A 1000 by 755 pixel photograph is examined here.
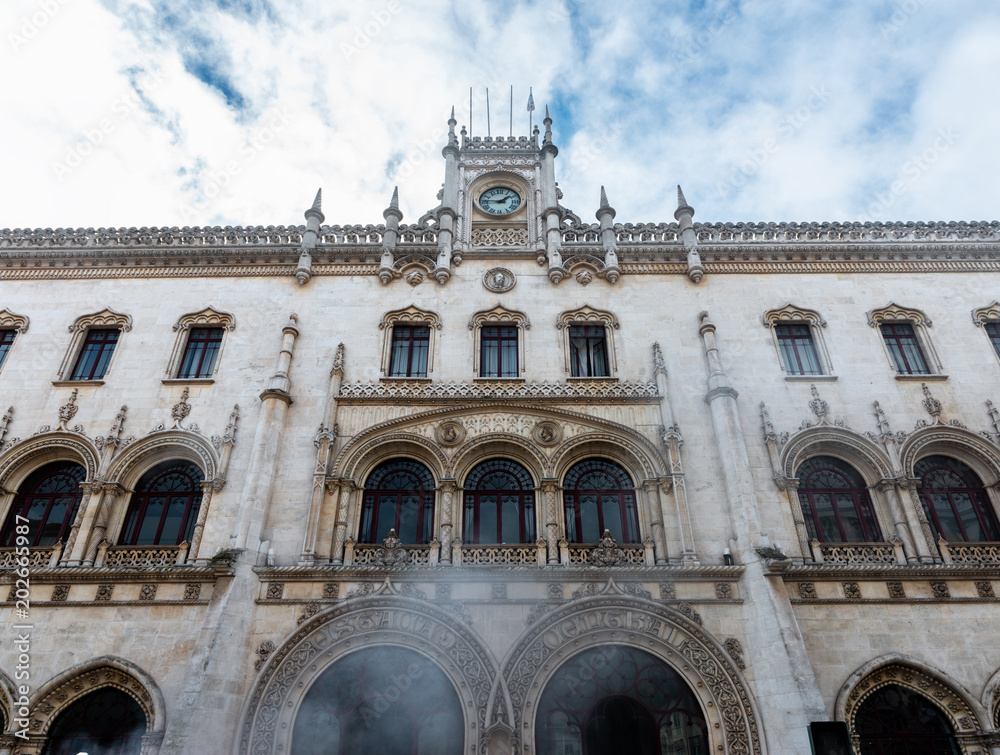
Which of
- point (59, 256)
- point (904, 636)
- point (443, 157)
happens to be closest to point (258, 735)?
point (904, 636)

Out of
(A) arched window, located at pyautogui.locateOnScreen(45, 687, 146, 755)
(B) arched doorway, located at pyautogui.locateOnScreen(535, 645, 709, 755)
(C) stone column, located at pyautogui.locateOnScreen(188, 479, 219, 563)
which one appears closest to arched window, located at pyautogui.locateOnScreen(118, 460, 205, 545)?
(C) stone column, located at pyautogui.locateOnScreen(188, 479, 219, 563)

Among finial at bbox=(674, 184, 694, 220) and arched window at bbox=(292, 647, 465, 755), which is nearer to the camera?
arched window at bbox=(292, 647, 465, 755)

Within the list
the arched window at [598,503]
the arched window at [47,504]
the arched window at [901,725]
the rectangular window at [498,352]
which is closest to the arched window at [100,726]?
the arched window at [47,504]

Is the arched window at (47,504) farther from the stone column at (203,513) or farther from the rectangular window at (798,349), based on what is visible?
the rectangular window at (798,349)

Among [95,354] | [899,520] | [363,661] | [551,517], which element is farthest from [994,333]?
[95,354]

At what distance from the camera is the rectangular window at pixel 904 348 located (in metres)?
17.9

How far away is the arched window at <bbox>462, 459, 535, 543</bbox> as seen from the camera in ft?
51.2

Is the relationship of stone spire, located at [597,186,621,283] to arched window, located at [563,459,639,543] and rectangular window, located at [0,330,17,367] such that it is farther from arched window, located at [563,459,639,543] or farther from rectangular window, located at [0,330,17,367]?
rectangular window, located at [0,330,17,367]

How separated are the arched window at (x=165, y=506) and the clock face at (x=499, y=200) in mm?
12489

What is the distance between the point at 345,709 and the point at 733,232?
58.8 feet

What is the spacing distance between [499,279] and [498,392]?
4293mm

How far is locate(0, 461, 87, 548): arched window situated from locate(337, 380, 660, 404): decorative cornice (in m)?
7.50

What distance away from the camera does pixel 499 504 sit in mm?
16031

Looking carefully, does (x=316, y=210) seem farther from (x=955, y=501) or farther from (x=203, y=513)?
(x=955, y=501)
